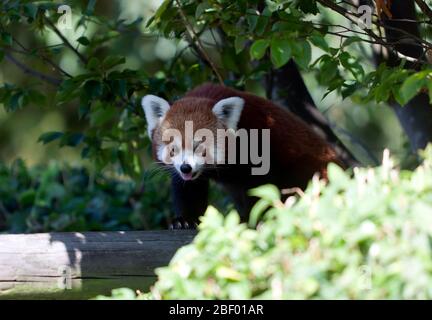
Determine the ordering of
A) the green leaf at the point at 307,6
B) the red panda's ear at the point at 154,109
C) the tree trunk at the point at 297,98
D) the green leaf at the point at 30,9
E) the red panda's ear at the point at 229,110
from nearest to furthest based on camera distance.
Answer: the green leaf at the point at 307,6
the green leaf at the point at 30,9
the red panda's ear at the point at 229,110
the red panda's ear at the point at 154,109
the tree trunk at the point at 297,98

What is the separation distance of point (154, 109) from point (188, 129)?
10.0 inches

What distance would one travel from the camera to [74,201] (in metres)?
7.81

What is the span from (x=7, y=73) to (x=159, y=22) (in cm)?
578

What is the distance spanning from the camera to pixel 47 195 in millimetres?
7789

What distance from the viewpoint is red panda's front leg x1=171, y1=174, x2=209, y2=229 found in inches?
201

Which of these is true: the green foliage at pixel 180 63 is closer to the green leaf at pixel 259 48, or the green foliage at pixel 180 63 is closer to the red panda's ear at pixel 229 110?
the green leaf at pixel 259 48

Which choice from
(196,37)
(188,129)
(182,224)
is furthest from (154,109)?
(182,224)

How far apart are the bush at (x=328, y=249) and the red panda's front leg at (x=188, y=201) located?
2.50m

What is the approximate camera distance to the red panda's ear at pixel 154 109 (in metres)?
5.05

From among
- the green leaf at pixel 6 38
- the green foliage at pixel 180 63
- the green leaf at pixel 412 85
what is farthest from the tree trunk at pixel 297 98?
the green leaf at pixel 412 85

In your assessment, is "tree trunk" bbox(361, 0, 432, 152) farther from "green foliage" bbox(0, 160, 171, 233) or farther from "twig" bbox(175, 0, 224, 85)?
"green foliage" bbox(0, 160, 171, 233)

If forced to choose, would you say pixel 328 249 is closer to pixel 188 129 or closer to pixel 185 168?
pixel 185 168

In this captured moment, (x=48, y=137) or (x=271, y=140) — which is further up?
(x=48, y=137)

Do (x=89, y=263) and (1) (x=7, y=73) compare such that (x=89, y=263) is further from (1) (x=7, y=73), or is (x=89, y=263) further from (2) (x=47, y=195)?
(1) (x=7, y=73)
